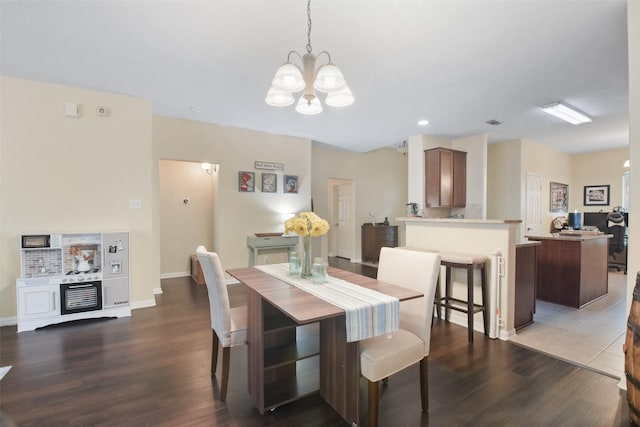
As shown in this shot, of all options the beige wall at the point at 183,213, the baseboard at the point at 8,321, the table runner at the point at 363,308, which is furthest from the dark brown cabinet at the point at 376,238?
the baseboard at the point at 8,321

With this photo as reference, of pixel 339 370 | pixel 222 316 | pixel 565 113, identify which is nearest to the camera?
pixel 339 370

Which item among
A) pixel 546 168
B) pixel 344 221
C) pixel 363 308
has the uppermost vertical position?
pixel 546 168

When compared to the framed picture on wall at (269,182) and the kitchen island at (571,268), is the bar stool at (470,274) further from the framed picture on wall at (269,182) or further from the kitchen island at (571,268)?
the framed picture on wall at (269,182)

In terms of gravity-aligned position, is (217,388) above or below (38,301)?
below

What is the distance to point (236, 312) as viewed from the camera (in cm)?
222

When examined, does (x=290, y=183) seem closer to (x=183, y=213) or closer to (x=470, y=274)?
(x=183, y=213)

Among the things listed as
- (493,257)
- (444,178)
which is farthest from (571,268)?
(444,178)

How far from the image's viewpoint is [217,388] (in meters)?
2.06

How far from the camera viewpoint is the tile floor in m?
2.44

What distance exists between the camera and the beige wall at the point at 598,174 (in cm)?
651

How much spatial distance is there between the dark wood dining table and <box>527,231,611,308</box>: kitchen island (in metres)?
3.33

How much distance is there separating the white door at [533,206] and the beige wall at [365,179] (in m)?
2.88

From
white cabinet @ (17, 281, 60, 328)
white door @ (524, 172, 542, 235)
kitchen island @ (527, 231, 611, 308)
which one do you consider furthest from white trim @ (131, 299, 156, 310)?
white door @ (524, 172, 542, 235)

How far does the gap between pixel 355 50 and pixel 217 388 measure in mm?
2844
